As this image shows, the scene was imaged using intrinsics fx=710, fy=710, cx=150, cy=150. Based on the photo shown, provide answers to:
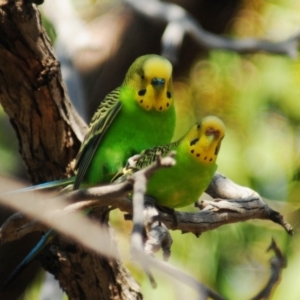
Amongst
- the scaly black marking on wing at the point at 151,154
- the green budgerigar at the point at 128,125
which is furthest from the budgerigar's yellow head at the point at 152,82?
the scaly black marking on wing at the point at 151,154

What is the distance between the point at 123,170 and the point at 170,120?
0.28 m

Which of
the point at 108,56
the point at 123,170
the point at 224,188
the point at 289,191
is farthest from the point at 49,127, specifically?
the point at 289,191

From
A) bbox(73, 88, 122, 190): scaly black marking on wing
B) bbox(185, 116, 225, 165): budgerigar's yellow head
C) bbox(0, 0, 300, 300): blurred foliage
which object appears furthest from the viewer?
bbox(0, 0, 300, 300): blurred foliage

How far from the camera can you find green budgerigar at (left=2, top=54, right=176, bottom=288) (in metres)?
2.55

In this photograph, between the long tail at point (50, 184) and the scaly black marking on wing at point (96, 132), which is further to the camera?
the scaly black marking on wing at point (96, 132)

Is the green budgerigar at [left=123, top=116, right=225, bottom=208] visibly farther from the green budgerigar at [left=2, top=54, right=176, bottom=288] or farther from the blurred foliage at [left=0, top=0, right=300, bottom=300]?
the blurred foliage at [left=0, top=0, right=300, bottom=300]

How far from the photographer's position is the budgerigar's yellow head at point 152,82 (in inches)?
99.2

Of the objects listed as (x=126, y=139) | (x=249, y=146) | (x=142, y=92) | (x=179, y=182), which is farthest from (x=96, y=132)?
(x=249, y=146)

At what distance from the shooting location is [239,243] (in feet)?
13.4

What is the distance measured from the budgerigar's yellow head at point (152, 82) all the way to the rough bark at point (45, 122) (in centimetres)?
33

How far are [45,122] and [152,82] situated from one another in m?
0.49

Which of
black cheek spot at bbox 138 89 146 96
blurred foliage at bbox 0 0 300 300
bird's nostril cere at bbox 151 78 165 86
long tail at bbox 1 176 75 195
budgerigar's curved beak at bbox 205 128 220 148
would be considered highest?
bird's nostril cere at bbox 151 78 165 86

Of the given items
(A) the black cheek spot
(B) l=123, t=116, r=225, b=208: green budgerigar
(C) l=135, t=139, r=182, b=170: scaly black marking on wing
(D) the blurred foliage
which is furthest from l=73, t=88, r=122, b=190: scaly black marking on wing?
(D) the blurred foliage

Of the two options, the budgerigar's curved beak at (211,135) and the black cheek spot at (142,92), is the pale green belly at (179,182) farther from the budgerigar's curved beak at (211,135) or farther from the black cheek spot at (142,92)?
→ the black cheek spot at (142,92)
